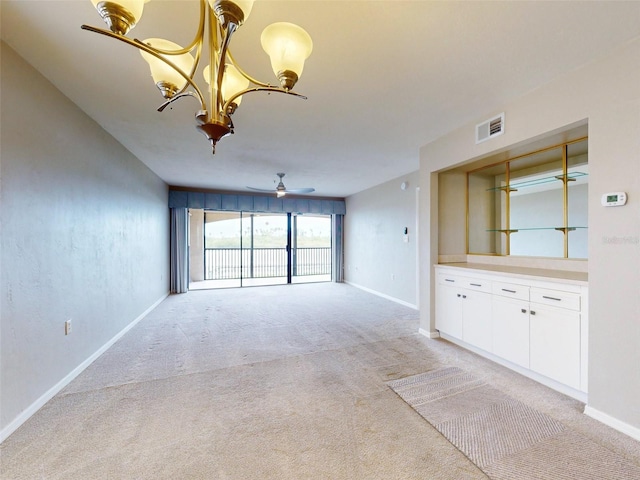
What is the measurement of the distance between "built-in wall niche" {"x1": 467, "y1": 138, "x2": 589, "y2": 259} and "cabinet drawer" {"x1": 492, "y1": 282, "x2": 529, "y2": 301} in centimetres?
64

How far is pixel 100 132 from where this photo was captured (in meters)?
2.91

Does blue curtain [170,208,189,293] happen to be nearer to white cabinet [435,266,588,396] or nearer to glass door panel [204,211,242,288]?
glass door panel [204,211,242,288]

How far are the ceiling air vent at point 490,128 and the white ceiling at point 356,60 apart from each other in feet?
0.32

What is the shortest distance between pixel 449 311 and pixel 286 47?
3013 millimetres

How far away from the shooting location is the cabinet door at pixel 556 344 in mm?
2008

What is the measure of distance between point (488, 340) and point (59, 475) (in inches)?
127

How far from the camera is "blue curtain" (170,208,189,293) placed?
6.08 metres

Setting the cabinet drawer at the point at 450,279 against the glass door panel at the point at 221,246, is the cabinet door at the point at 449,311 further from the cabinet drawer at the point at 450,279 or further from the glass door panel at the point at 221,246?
the glass door panel at the point at 221,246

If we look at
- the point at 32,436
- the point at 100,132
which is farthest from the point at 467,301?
the point at 100,132

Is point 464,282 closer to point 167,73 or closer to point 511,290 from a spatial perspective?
point 511,290

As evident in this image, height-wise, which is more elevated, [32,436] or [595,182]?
[595,182]

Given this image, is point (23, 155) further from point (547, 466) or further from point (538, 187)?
point (538, 187)

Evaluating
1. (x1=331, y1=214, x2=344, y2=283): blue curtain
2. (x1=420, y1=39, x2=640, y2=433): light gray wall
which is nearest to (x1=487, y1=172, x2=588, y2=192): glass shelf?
(x1=420, y1=39, x2=640, y2=433): light gray wall

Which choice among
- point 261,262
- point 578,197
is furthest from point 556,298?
point 261,262
